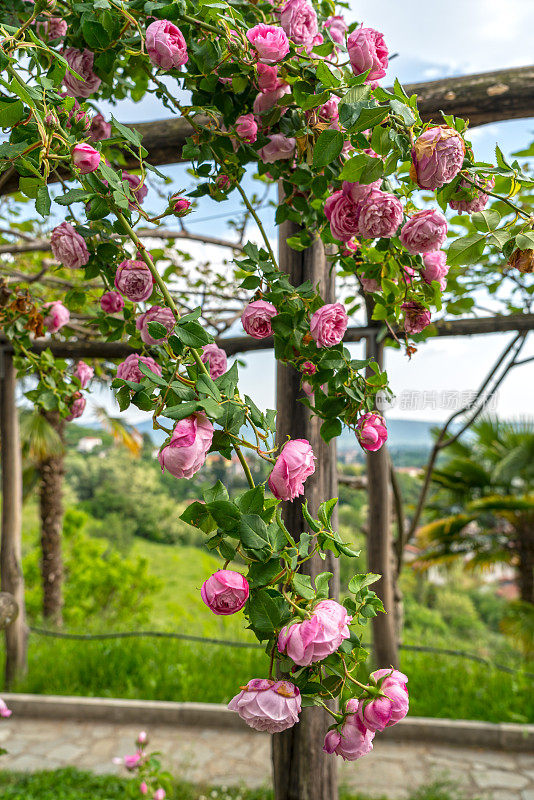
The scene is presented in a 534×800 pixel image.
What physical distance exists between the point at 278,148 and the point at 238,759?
2386 mm

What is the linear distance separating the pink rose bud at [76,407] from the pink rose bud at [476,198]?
94 centimetres

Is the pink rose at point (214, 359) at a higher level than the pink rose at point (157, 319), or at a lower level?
lower

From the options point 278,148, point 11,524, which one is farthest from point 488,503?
point 278,148

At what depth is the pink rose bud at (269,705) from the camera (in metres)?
0.55

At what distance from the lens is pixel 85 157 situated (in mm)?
691

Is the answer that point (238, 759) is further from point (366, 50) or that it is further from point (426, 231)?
point (366, 50)

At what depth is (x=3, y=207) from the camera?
8.65 ft

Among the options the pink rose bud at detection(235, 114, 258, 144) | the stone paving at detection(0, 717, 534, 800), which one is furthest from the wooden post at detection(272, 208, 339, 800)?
the stone paving at detection(0, 717, 534, 800)

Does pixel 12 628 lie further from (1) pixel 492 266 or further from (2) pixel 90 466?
(2) pixel 90 466

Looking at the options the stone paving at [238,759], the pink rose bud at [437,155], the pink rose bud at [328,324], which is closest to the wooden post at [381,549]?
the stone paving at [238,759]

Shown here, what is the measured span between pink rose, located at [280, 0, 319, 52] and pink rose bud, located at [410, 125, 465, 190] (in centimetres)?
32

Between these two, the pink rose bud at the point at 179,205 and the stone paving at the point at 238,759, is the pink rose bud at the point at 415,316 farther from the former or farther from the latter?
the stone paving at the point at 238,759

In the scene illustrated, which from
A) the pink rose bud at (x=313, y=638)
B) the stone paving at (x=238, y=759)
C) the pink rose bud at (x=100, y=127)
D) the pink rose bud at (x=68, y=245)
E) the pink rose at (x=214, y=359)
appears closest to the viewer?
the pink rose bud at (x=313, y=638)

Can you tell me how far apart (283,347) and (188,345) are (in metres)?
0.31
